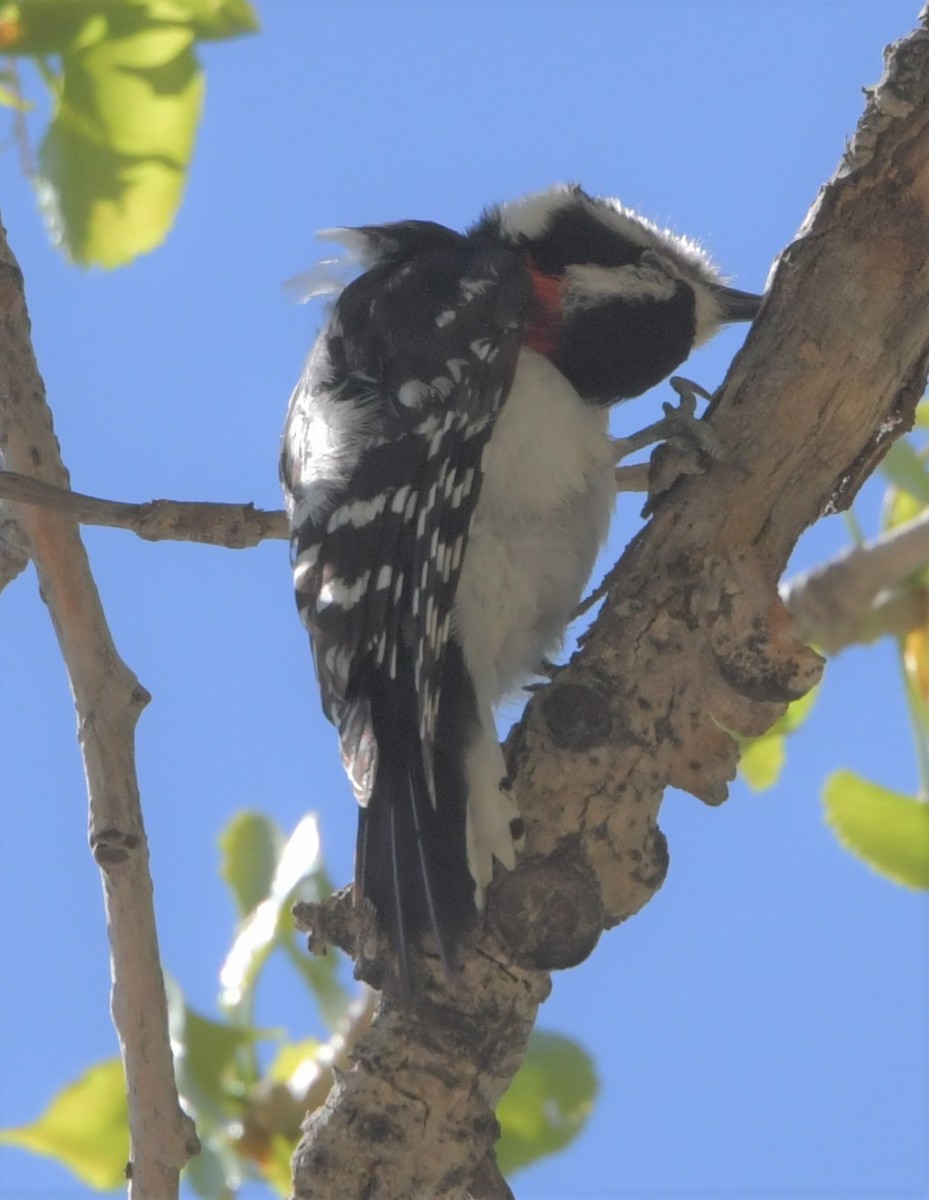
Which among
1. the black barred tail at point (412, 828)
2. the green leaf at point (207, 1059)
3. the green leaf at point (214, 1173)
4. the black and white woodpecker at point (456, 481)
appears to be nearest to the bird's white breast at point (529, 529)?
the black and white woodpecker at point (456, 481)

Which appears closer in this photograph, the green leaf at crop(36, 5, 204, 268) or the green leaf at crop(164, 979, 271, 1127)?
the green leaf at crop(36, 5, 204, 268)

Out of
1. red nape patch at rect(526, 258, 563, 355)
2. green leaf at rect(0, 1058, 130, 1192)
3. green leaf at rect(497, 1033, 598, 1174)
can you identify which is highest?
red nape patch at rect(526, 258, 563, 355)

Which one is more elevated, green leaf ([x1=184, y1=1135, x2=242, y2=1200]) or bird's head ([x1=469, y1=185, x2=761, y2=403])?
bird's head ([x1=469, y1=185, x2=761, y2=403])

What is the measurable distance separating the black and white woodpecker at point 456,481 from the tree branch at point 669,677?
6 centimetres

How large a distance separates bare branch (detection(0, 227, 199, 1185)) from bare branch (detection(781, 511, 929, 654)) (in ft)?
3.54

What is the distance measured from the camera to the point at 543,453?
82.1 inches

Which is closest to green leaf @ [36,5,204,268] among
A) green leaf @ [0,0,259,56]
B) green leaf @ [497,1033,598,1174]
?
green leaf @ [0,0,259,56]

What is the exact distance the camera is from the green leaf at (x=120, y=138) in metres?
1.87

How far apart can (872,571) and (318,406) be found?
861mm

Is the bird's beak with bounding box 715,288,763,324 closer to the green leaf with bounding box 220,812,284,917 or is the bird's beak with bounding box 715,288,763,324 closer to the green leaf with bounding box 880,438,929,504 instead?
the green leaf with bounding box 880,438,929,504

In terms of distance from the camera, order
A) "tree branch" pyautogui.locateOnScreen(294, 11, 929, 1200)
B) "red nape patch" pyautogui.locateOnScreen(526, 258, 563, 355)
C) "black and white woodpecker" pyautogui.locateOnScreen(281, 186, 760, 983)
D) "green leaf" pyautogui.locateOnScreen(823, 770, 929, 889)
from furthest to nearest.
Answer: "red nape patch" pyautogui.locateOnScreen(526, 258, 563, 355) < "green leaf" pyautogui.locateOnScreen(823, 770, 929, 889) < "black and white woodpecker" pyautogui.locateOnScreen(281, 186, 760, 983) < "tree branch" pyautogui.locateOnScreen(294, 11, 929, 1200)

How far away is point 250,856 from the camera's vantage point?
222cm

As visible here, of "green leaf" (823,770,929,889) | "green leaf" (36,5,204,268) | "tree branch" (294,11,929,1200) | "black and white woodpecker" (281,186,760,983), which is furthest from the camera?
"green leaf" (823,770,929,889)

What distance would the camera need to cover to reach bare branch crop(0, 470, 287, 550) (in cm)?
166
